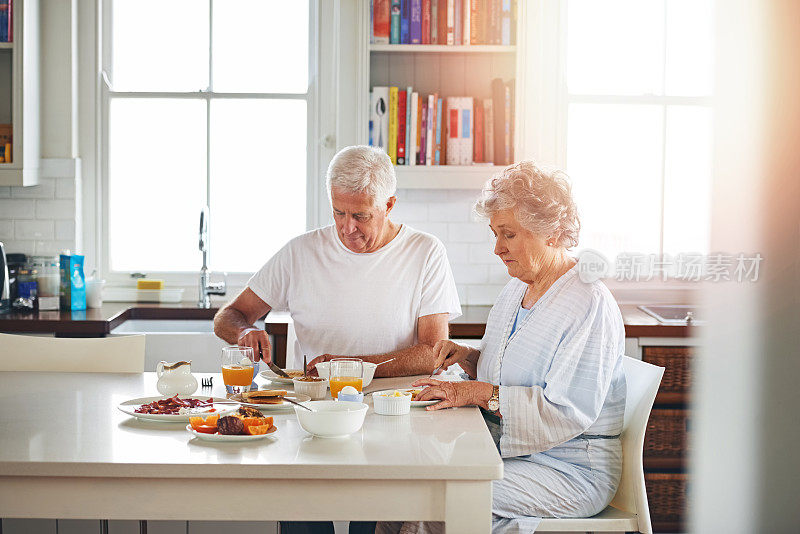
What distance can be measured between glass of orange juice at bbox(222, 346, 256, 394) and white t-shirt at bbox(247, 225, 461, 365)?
49 centimetres

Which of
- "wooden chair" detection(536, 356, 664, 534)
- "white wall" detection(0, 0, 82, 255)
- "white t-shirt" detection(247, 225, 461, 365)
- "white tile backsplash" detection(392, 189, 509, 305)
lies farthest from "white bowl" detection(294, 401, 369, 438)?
"white wall" detection(0, 0, 82, 255)

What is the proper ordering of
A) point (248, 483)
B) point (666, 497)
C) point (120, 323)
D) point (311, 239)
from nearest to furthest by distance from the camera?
1. point (248, 483)
2. point (311, 239)
3. point (666, 497)
4. point (120, 323)

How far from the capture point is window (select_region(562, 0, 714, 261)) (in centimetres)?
422

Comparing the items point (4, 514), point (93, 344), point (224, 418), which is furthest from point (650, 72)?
point (4, 514)

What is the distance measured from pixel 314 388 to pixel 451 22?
89.2 inches

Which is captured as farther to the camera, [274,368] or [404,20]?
[404,20]

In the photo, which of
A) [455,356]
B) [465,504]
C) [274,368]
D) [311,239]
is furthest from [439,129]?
[465,504]

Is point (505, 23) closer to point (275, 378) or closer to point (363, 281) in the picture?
point (363, 281)

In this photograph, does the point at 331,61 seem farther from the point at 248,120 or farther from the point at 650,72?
the point at 650,72

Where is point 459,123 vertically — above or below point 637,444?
above

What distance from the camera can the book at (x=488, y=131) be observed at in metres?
4.01

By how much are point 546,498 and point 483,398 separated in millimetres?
269

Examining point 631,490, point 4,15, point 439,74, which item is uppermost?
point 4,15

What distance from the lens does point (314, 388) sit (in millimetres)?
2221
